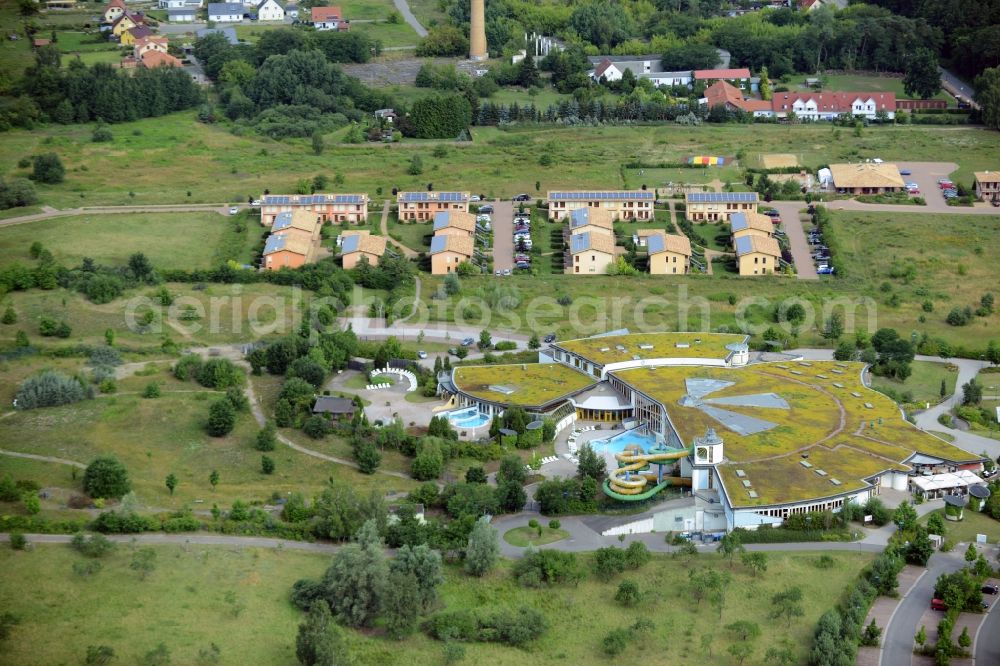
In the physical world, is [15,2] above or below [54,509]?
above

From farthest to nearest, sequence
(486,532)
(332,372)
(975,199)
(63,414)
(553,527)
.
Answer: (975,199) → (332,372) → (63,414) → (553,527) → (486,532)

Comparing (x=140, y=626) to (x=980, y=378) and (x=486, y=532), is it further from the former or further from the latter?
(x=980, y=378)

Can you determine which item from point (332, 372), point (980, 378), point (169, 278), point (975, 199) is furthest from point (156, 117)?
point (980, 378)

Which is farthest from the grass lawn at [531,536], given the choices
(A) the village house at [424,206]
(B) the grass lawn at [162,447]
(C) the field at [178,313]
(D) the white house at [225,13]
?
(D) the white house at [225,13]

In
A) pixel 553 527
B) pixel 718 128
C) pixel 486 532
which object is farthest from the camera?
pixel 718 128

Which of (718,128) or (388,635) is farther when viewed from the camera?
(718,128)

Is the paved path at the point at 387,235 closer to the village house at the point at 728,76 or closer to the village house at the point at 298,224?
the village house at the point at 298,224
